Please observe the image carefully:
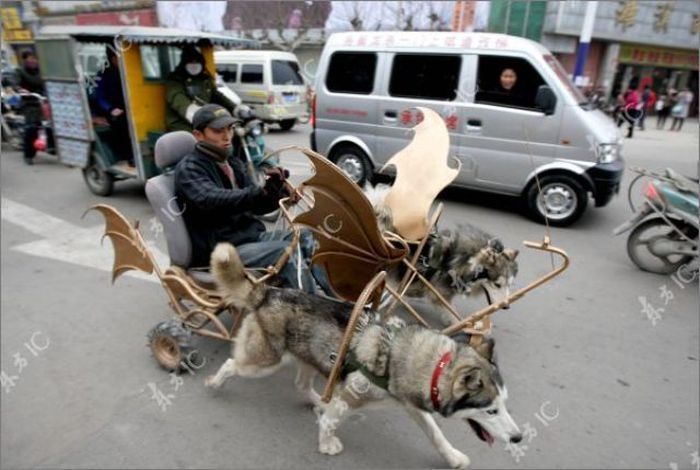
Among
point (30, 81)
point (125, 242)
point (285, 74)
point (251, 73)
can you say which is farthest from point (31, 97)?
point (285, 74)

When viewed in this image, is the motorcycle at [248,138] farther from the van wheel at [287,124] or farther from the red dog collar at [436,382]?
the red dog collar at [436,382]

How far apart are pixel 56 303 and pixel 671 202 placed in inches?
236

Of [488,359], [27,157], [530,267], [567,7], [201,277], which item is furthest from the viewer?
[567,7]

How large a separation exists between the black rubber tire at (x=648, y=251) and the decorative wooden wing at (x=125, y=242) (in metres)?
4.88

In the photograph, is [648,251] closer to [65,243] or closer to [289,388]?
[289,388]

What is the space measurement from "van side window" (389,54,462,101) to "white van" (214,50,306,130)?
5.87 m

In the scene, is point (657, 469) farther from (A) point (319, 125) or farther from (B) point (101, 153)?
(B) point (101, 153)

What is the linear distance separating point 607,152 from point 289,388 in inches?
201

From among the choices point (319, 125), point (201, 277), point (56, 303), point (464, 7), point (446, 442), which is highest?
point (464, 7)

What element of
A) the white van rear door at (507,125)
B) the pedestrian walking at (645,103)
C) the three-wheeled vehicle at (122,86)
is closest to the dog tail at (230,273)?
the pedestrian walking at (645,103)

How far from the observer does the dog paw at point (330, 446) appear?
259 cm

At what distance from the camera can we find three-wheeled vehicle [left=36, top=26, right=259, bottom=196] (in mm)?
6070

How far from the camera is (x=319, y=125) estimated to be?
21.3 ft

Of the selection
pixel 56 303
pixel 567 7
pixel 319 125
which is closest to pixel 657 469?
pixel 56 303
